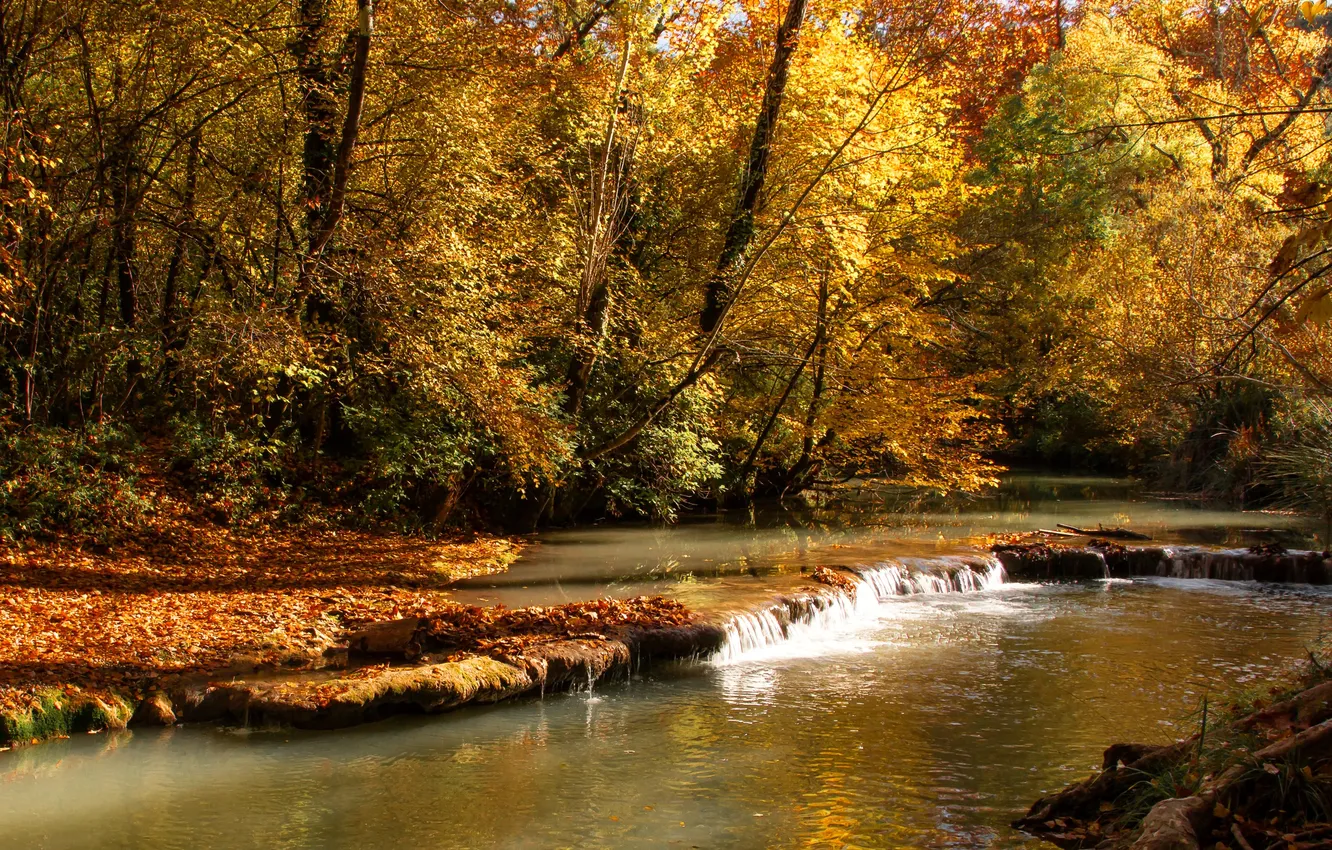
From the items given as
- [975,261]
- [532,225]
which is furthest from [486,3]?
[975,261]

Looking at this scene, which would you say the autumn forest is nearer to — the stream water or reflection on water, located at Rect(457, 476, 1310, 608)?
reflection on water, located at Rect(457, 476, 1310, 608)

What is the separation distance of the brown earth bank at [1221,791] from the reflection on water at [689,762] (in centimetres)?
54

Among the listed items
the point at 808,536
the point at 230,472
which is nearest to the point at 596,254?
the point at 230,472

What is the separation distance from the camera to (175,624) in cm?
927

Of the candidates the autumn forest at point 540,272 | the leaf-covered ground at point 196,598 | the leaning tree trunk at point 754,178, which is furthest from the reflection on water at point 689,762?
the leaning tree trunk at point 754,178

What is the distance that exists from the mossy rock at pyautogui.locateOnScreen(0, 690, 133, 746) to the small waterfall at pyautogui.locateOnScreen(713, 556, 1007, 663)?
17.1 feet

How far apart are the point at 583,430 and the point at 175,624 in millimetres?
8053

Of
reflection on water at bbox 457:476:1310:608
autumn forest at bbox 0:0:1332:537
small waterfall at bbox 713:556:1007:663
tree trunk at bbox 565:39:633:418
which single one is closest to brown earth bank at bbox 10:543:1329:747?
small waterfall at bbox 713:556:1007:663

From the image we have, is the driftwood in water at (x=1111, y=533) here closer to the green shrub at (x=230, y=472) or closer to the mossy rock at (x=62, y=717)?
the green shrub at (x=230, y=472)

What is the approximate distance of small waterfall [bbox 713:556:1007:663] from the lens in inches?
422

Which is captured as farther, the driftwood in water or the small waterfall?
the driftwood in water

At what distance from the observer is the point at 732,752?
7379 millimetres

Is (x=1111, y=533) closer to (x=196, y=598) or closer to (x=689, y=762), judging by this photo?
(x=689, y=762)

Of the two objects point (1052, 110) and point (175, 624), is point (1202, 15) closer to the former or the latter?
point (1052, 110)
